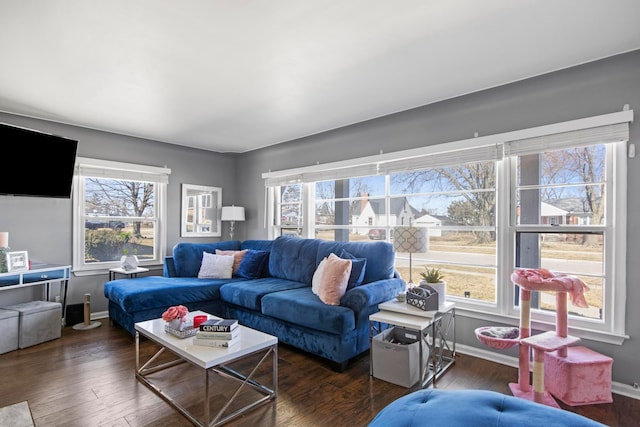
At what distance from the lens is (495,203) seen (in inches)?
119

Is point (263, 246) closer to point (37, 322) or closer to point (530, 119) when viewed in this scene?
point (37, 322)

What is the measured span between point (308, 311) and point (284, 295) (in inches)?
16.8

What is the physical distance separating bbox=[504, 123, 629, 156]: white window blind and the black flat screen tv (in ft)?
14.3

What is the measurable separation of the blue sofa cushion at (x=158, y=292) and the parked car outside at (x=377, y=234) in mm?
1805

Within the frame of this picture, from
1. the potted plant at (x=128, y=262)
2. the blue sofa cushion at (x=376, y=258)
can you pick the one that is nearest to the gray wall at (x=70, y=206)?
the potted plant at (x=128, y=262)

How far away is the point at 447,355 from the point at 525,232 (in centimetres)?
126

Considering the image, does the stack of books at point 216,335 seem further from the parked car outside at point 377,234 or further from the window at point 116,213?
the window at point 116,213

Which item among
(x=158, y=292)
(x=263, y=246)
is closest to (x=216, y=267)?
(x=263, y=246)

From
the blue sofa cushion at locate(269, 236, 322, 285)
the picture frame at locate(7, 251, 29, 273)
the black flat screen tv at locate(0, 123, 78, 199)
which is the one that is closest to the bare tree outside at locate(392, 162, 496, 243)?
the blue sofa cushion at locate(269, 236, 322, 285)

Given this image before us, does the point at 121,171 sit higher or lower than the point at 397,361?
higher

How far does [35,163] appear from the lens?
11.4 feet

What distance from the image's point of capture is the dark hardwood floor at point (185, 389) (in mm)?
2064

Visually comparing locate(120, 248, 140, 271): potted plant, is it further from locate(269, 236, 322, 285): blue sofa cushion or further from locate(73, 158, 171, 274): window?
locate(269, 236, 322, 285): blue sofa cushion

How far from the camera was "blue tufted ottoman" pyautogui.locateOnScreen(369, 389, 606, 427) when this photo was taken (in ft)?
2.85
